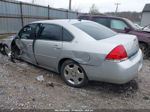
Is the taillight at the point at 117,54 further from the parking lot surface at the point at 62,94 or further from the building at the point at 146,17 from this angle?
the building at the point at 146,17

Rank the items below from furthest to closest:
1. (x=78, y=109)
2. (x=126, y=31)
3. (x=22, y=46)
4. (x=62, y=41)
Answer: (x=126, y=31), (x=22, y=46), (x=62, y=41), (x=78, y=109)

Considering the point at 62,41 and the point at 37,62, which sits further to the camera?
the point at 37,62

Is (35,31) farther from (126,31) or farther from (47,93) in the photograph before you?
(126,31)

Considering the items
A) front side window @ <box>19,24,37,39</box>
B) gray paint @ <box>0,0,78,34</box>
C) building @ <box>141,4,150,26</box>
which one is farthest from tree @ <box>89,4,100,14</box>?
front side window @ <box>19,24,37,39</box>

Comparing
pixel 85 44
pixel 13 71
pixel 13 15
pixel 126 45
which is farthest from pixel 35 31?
pixel 13 15

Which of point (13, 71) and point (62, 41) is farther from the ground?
point (62, 41)

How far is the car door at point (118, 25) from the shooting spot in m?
6.27

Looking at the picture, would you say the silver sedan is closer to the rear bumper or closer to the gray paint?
the rear bumper

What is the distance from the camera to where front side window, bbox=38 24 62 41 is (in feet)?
11.2

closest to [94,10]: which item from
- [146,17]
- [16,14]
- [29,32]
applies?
[146,17]

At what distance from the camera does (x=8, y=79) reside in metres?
3.56

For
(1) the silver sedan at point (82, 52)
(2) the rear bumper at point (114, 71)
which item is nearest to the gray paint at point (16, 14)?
(1) the silver sedan at point (82, 52)

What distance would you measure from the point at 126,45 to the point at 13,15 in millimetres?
9925

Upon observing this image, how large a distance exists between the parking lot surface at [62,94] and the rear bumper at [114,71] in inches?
→ 16.1
